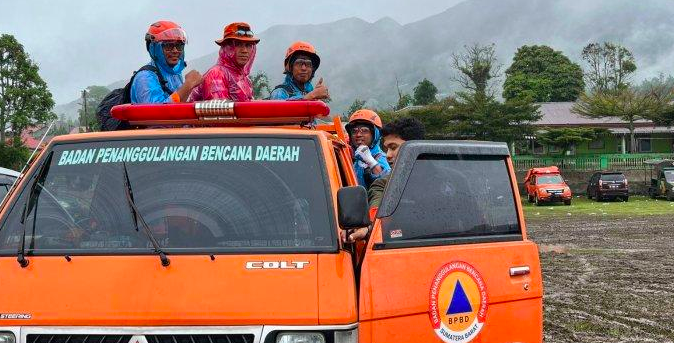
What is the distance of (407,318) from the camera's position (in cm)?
344

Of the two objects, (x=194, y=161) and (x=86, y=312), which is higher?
(x=194, y=161)

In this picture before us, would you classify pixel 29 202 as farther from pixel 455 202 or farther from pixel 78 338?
pixel 455 202

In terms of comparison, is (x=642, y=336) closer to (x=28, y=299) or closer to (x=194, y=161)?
(x=194, y=161)

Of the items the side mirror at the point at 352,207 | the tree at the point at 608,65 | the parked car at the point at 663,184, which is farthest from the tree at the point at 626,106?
the side mirror at the point at 352,207

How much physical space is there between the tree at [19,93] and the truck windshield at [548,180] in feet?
73.1

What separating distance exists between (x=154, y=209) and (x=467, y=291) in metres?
1.51

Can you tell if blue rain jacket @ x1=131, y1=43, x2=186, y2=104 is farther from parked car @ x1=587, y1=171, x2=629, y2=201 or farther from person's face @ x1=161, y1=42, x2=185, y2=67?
parked car @ x1=587, y1=171, x2=629, y2=201

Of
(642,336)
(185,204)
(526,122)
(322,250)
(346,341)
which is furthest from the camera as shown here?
(526,122)

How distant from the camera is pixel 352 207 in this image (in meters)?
3.34

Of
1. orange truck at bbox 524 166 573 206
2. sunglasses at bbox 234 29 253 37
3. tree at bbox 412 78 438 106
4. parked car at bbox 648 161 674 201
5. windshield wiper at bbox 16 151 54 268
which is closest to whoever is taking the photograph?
windshield wiper at bbox 16 151 54 268

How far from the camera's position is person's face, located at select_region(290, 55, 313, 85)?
6000mm

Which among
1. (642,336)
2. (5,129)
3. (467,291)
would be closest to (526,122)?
(5,129)

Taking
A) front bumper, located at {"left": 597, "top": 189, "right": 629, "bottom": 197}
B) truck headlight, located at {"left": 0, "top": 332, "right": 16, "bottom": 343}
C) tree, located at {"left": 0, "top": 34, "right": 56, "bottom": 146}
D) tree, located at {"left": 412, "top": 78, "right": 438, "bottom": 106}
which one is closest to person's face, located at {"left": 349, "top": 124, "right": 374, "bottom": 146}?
truck headlight, located at {"left": 0, "top": 332, "right": 16, "bottom": 343}

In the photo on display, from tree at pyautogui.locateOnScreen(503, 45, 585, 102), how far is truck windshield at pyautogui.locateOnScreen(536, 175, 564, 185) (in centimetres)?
3430
